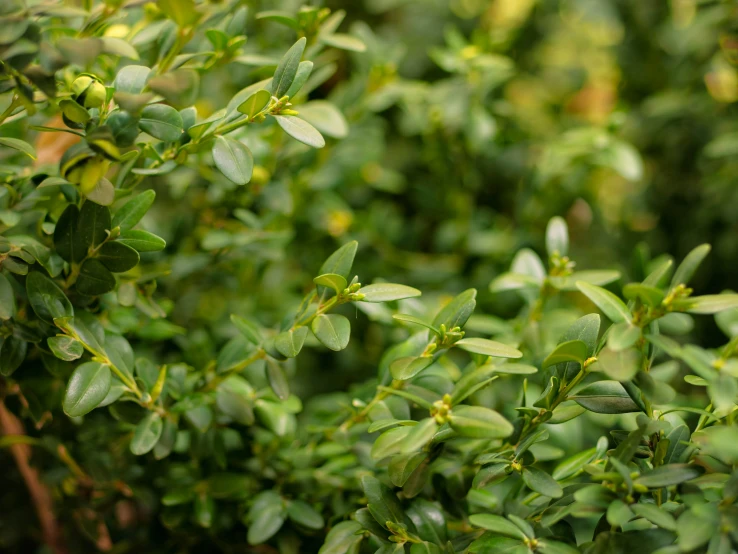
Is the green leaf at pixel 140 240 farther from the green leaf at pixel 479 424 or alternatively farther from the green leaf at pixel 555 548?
the green leaf at pixel 555 548

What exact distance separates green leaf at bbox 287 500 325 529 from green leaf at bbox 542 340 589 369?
337mm

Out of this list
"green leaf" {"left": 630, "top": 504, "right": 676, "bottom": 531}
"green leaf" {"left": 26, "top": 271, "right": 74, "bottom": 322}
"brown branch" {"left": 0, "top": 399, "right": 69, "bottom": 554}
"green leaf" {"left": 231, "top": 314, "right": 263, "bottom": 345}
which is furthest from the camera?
"brown branch" {"left": 0, "top": 399, "right": 69, "bottom": 554}

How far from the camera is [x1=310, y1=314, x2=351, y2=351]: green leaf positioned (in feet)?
2.06

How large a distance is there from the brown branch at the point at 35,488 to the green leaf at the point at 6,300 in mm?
325

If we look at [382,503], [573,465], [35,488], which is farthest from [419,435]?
[35,488]

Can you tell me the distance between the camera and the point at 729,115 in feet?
4.43

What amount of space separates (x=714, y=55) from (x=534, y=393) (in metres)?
0.92

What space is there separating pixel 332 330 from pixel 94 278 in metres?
0.26

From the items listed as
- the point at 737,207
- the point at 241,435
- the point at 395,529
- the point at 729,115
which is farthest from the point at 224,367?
the point at 729,115

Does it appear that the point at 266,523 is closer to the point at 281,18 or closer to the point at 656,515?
the point at 656,515

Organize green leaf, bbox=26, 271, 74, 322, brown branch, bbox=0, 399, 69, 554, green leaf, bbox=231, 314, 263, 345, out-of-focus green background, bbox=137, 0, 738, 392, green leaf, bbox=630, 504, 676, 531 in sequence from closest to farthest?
green leaf, bbox=630, 504, 676, 531 < green leaf, bbox=26, 271, 74, 322 < green leaf, bbox=231, 314, 263, 345 < brown branch, bbox=0, 399, 69, 554 < out-of-focus green background, bbox=137, 0, 738, 392

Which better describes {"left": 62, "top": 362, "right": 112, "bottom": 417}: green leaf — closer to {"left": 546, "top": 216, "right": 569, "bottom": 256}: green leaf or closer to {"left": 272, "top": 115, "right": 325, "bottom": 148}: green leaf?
{"left": 272, "top": 115, "right": 325, "bottom": 148}: green leaf

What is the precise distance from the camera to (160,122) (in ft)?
2.04

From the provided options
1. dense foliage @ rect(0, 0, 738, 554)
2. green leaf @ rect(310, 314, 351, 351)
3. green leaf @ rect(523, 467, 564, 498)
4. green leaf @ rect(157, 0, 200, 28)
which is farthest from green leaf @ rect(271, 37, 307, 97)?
green leaf @ rect(523, 467, 564, 498)
